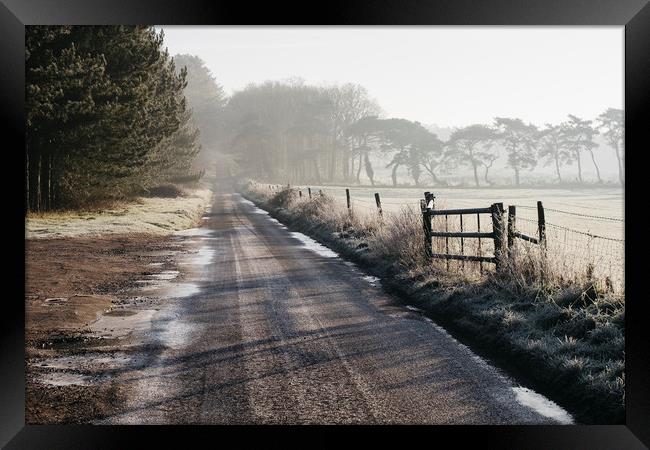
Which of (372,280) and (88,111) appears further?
(88,111)

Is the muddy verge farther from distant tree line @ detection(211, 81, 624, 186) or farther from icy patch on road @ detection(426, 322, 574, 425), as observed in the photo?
distant tree line @ detection(211, 81, 624, 186)

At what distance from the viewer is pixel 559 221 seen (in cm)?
2491

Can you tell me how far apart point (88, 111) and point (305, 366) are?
15.8 meters

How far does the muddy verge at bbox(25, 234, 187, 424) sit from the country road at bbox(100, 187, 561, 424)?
27 centimetres

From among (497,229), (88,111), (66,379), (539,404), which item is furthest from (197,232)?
(539,404)

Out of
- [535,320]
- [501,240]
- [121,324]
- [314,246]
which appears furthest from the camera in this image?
[314,246]

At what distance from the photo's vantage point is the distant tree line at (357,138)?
33.9m

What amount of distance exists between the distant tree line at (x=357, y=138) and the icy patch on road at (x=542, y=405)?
93.2ft

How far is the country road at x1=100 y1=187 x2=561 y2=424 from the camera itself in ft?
16.5

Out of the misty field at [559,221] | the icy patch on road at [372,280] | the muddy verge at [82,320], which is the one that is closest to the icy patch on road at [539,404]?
the misty field at [559,221]

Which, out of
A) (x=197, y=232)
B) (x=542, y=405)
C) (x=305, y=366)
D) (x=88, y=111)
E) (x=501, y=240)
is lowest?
(x=542, y=405)

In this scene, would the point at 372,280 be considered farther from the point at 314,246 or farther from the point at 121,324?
the point at 314,246

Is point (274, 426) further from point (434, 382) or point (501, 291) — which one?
point (501, 291)

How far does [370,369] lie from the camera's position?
6.05 m
